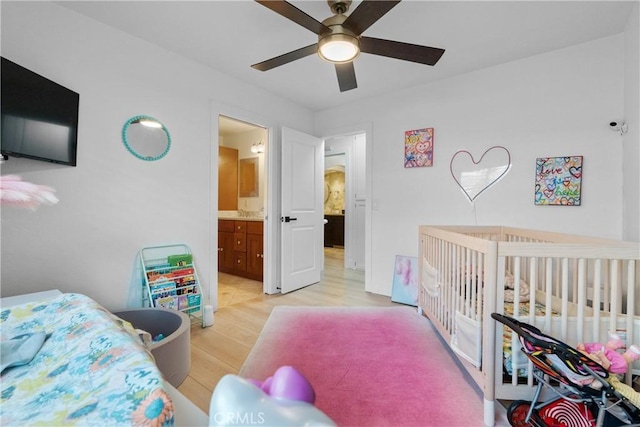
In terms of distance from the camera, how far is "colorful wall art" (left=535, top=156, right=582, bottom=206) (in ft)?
7.37

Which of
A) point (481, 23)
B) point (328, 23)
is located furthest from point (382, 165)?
point (328, 23)

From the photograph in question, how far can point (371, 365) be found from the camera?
1797mm

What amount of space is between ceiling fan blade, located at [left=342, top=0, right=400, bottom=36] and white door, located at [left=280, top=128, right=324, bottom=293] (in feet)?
5.92

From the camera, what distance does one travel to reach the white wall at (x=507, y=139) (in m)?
2.16

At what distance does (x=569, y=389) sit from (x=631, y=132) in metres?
1.88

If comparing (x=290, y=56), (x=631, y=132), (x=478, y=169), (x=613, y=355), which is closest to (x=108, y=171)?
(x=290, y=56)

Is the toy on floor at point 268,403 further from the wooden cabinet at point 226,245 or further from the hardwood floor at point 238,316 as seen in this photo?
the wooden cabinet at point 226,245

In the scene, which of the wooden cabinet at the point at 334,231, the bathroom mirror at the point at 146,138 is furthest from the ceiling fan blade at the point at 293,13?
the wooden cabinet at the point at 334,231

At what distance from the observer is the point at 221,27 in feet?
6.66

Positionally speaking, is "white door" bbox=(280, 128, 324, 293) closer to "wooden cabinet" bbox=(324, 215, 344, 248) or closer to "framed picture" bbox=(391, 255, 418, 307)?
"framed picture" bbox=(391, 255, 418, 307)

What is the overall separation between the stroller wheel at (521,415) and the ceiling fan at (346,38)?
6.27 ft

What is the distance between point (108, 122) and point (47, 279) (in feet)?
3.73

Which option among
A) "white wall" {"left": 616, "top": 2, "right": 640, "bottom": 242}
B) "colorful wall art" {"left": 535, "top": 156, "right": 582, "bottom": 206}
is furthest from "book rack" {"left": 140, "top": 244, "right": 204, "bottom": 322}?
"white wall" {"left": 616, "top": 2, "right": 640, "bottom": 242}

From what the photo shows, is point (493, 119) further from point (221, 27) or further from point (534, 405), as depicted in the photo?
point (221, 27)
